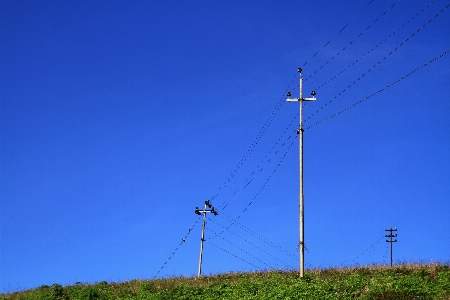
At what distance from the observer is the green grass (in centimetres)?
2622

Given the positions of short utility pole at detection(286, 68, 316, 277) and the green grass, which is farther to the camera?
short utility pole at detection(286, 68, 316, 277)

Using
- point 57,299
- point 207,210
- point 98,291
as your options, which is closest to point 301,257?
point 98,291

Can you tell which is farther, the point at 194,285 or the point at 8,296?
the point at 8,296

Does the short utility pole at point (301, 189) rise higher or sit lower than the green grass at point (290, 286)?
higher

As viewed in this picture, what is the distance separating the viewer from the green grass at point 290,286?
2622cm

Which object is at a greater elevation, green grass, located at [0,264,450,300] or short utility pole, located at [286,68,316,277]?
short utility pole, located at [286,68,316,277]

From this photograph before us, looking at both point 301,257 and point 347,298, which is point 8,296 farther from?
point 347,298

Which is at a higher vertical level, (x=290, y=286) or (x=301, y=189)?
(x=301, y=189)

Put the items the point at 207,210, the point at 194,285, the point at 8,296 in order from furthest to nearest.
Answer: the point at 207,210, the point at 8,296, the point at 194,285

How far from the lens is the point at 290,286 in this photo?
2923 cm

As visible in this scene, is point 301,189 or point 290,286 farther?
point 301,189

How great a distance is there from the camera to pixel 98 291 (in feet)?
112

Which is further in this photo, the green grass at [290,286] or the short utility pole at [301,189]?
the short utility pole at [301,189]

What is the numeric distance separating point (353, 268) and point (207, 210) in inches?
785
